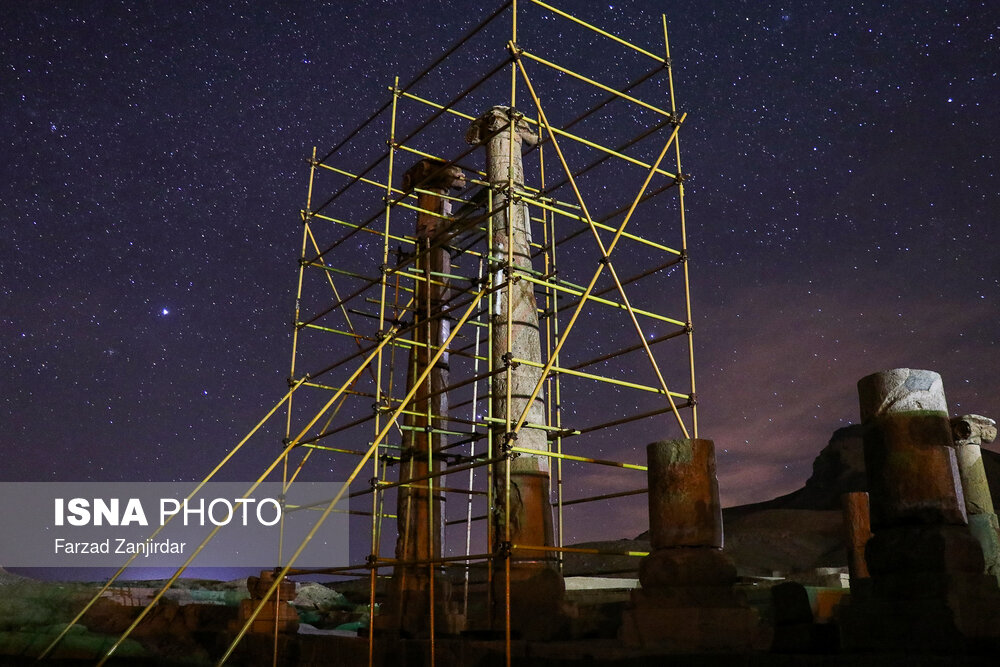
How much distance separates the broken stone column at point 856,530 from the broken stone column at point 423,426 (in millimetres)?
7416

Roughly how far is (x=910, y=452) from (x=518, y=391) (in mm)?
5668

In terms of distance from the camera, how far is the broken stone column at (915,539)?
7.68 metres

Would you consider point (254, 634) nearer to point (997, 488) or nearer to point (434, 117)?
point (434, 117)

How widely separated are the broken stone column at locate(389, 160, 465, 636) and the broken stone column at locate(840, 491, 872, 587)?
742 cm

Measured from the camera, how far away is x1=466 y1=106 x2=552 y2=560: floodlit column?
1183 cm

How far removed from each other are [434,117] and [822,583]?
47.6ft

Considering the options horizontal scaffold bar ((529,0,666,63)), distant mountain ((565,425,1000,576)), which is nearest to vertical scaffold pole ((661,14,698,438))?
horizontal scaffold bar ((529,0,666,63))

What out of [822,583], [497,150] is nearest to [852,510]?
[822,583]

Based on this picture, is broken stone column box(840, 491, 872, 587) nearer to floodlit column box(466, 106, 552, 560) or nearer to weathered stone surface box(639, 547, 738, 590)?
floodlit column box(466, 106, 552, 560)

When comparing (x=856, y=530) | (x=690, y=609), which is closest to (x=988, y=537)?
(x=856, y=530)

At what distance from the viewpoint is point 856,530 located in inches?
637

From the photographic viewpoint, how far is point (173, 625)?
16734 millimetres

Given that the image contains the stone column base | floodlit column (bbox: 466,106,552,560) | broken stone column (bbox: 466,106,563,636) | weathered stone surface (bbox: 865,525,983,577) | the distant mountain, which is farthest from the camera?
the distant mountain

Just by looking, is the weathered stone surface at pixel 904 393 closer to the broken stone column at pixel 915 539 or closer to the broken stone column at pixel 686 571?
the broken stone column at pixel 915 539
